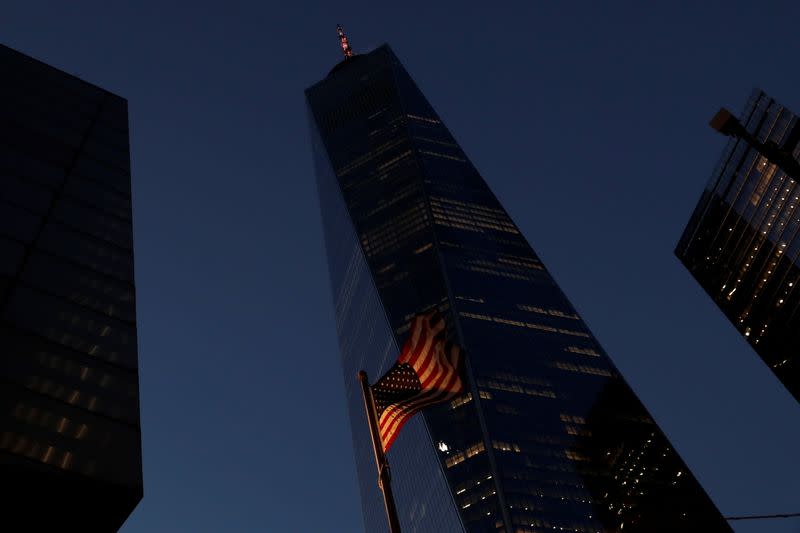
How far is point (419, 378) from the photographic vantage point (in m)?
22.3

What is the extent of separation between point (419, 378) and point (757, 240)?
12695 centimetres

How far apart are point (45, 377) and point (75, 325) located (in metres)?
2.71

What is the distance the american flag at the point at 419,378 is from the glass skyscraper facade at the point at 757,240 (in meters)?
105

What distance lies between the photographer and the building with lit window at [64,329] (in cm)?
1670

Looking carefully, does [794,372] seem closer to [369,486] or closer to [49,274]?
[369,486]

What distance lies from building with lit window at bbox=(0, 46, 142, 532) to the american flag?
6432 mm

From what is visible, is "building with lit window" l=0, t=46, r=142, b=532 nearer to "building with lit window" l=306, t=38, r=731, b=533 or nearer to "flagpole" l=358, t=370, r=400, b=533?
"flagpole" l=358, t=370, r=400, b=533

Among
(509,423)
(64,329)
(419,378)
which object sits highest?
(509,423)

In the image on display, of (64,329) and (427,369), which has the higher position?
(64,329)

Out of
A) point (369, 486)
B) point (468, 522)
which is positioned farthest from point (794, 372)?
point (369, 486)

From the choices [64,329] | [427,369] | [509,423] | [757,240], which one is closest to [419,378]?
[427,369]

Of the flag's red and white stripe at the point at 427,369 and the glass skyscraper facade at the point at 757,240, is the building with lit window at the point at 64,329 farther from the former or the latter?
the glass skyscraper facade at the point at 757,240

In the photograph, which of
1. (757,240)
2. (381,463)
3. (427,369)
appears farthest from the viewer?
(757,240)

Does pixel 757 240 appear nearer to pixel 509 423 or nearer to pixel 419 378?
pixel 509 423
